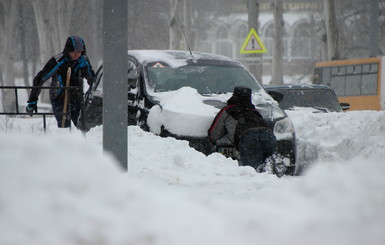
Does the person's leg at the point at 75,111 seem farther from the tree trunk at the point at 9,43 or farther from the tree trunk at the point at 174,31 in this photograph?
the tree trunk at the point at 9,43

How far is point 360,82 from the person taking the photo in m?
20.2

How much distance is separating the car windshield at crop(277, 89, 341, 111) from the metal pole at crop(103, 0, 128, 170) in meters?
5.98

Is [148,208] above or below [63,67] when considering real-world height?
below

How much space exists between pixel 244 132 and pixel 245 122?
→ 137 millimetres

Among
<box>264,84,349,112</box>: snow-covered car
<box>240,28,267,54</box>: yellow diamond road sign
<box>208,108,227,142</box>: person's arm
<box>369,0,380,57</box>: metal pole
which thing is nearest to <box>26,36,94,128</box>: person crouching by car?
<box>208,108,227,142</box>: person's arm

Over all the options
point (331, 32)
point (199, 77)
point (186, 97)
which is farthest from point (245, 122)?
point (331, 32)

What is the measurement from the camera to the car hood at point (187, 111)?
6.32 m

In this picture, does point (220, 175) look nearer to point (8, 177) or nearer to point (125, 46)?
point (125, 46)

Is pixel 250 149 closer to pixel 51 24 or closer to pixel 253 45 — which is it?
pixel 253 45

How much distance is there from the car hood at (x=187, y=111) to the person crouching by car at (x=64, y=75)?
0.98m

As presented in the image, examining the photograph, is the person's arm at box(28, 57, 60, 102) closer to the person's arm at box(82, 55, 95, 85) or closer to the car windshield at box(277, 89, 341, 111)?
the person's arm at box(82, 55, 95, 85)

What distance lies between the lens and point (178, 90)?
270 inches

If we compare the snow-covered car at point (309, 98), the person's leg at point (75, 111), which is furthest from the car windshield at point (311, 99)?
the person's leg at point (75, 111)

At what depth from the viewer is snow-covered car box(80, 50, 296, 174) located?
6.35 metres
